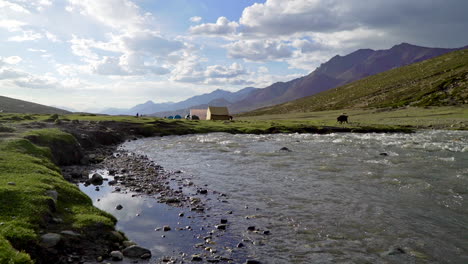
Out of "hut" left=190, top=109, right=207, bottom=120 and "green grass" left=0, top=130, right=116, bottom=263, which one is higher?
"hut" left=190, top=109, right=207, bottom=120

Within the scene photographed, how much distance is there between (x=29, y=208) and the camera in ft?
38.4

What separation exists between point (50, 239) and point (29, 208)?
2323 mm

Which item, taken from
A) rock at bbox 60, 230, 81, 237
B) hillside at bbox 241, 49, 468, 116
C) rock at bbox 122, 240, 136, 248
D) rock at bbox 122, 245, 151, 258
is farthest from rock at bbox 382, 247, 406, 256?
hillside at bbox 241, 49, 468, 116

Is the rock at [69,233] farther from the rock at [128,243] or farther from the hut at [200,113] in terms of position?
the hut at [200,113]

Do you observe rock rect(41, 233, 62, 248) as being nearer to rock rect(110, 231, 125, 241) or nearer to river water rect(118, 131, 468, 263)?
rock rect(110, 231, 125, 241)

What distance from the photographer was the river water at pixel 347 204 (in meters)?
11.5

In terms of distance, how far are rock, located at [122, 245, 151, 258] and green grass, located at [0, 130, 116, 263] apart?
85.0 inches

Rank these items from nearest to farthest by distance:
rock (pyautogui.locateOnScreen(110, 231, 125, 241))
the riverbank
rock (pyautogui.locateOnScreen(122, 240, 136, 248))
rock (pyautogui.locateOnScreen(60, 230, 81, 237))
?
the riverbank
rock (pyautogui.locateOnScreen(60, 230, 81, 237))
rock (pyautogui.locateOnScreen(122, 240, 136, 248))
rock (pyautogui.locateOnScreen(110, 231, 125, 241))

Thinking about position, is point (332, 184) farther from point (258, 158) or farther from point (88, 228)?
Result: point (88, 228)

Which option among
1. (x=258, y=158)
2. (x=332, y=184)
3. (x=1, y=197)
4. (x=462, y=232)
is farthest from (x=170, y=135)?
(x=462, y=232)

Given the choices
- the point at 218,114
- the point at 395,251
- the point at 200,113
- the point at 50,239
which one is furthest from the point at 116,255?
the point at 200,113

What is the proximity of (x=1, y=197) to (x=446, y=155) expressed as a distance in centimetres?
3788

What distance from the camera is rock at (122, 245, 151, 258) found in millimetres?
10711

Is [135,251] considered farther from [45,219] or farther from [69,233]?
[45,219]
